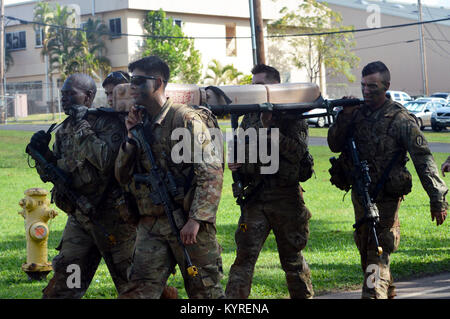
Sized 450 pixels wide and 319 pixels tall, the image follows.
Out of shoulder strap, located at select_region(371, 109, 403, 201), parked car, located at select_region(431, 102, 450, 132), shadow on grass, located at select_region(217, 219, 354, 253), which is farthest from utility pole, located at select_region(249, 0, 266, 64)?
parked car, located at select_region(431, 102, 450, 132)

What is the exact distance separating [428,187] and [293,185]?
116cm

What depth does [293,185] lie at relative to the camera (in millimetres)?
6594

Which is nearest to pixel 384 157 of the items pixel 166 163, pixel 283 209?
pixel 283 209

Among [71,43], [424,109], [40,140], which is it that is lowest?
[40,140]

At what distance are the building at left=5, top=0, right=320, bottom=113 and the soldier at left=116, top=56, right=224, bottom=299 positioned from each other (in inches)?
1596

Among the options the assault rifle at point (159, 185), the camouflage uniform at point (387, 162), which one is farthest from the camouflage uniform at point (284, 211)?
the assault rifle at point (159, 185)

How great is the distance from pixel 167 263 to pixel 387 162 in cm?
227

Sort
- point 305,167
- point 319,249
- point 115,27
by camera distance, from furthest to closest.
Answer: point 115,27, point 319,249, point 305,167

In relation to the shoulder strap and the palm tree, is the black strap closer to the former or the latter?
the shoulder strap

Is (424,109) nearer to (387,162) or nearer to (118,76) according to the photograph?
(387,162)

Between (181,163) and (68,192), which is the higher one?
(181,163)

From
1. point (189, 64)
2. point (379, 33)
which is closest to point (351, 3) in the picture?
point (379, 33)

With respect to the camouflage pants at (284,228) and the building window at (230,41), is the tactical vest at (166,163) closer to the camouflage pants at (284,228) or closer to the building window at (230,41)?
the camouflage pants at (284,228)

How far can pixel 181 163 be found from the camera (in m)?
5.04
